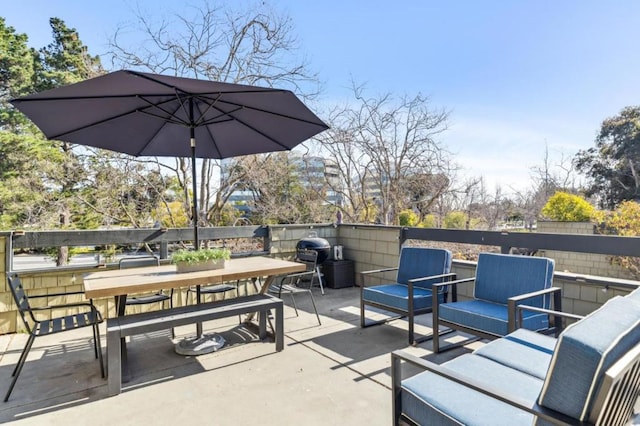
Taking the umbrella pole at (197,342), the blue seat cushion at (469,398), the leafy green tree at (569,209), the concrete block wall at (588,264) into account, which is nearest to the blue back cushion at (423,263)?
the blue seat cushion at (469,398)

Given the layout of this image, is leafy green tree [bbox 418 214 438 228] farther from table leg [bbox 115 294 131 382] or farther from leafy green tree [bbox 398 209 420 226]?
table leg [bbox 115 294 131 382]

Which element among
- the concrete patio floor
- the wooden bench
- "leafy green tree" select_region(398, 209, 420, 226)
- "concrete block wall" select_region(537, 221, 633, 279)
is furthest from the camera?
"leafy green tree" select_region(398, 209, 420, 226)

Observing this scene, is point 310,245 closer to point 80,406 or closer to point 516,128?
point 80,406

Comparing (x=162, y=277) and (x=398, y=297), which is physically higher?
(x=162, y=277)

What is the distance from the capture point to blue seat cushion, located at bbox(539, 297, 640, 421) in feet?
3.78

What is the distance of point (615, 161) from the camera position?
17.8 metres

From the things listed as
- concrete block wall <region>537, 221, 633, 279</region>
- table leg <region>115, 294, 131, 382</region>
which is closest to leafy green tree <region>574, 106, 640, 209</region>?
concrete block wall <region>537, 221, 633, 279</region>

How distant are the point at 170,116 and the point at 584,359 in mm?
3689

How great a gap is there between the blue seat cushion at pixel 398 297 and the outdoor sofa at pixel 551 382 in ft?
4.76

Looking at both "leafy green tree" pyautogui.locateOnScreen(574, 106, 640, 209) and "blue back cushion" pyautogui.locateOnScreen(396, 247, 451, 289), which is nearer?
"blue back cushion" pyautogui.locateOnScreen(396, 247, 451, 289)

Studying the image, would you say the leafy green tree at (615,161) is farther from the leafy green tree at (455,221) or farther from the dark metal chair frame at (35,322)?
the dark metal chair frame at (35,322)

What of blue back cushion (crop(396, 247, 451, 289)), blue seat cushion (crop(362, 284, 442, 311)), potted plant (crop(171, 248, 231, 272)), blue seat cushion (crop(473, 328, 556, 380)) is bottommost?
blue seat cushion (crop(362, 284, 442, 311))

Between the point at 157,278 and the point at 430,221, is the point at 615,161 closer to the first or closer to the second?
the point at 430,221

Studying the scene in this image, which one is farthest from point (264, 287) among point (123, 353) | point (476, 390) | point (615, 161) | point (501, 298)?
point (615, 161)
